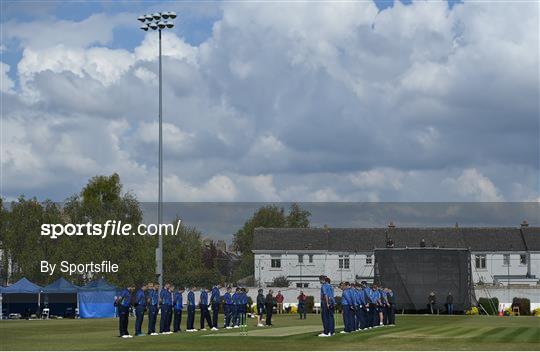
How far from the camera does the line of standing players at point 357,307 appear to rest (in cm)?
3437

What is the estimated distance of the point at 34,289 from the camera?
220ft

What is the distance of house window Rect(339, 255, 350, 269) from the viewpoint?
363 feet

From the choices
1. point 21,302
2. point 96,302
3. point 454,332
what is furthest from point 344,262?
point 454,332

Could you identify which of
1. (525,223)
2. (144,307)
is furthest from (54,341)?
(525,223)

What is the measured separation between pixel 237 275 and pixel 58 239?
160 feet

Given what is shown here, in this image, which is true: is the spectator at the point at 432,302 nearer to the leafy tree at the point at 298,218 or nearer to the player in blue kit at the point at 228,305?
the player in blue kit at the point at 228,305

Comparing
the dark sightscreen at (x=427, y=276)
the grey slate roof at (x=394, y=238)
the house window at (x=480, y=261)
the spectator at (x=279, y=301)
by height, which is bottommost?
the spectator at (x=279, y=301)

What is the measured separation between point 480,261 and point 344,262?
15.0 metres

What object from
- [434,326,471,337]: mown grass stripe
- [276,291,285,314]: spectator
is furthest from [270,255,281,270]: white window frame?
[434,326,471,337]: mown grass stripe

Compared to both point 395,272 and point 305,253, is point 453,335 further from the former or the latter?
point 305,253

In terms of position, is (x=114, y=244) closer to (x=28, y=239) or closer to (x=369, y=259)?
(x=28, y=239)

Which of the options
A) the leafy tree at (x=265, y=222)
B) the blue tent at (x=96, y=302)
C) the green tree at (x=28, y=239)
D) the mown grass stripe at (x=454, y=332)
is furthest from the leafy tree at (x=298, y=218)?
the mown grass stripe at (x=454, y=332)

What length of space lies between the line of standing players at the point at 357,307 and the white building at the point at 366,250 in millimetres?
59846

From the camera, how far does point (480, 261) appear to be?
109812 mm
